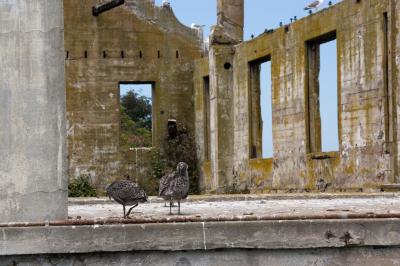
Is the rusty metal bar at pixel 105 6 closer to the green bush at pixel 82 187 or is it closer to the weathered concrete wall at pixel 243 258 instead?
the green bush at pixel 82 187

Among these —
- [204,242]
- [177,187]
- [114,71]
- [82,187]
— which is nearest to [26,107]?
[204,242]

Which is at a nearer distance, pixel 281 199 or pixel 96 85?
pixel 281 199

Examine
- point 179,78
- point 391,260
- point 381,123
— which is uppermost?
point 179,78

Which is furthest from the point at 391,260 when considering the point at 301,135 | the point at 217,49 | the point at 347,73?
the point at 217,49

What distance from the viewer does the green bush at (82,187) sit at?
1008 inches

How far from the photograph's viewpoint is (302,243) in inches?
232

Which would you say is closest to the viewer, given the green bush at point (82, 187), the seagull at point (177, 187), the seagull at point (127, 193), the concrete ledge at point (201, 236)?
the concrete ledge at point (201, 236)

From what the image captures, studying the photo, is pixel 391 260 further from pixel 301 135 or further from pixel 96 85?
pixel 96 85

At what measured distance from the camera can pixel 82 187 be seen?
26.0m

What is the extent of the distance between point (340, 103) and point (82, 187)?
9.73 metres

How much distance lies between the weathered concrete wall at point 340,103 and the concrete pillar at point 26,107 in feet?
37.1

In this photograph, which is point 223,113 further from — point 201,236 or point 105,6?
point 201,236

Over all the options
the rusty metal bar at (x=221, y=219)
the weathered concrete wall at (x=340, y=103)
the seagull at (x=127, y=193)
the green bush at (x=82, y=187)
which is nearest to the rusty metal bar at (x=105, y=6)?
the weathered concrete wall at (x=340, y=103)

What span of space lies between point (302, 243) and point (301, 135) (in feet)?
47.7
